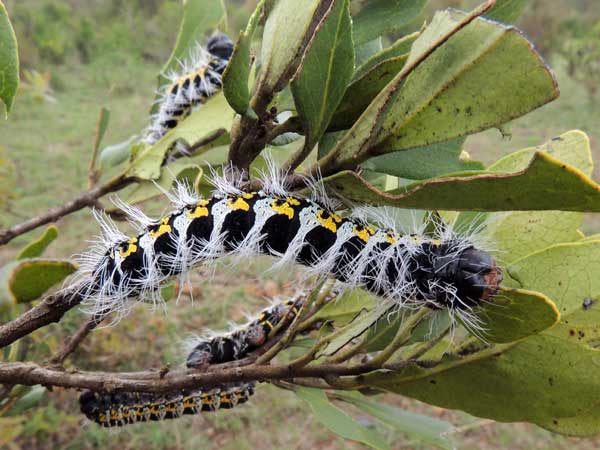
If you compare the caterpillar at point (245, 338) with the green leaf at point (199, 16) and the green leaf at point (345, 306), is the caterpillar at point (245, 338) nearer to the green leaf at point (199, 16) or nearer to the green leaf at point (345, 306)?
the green leaf at point (345, 306)

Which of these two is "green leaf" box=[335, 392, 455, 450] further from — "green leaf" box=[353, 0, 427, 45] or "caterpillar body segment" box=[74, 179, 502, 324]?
"green leaf" box=[353, 0, 427, 45]

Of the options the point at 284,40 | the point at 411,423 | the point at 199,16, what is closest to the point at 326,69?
the point at 284,40

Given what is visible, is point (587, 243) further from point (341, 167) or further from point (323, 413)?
point (323, 413)

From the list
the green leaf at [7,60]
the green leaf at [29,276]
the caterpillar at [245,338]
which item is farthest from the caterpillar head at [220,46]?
the green leaf at [29,276]

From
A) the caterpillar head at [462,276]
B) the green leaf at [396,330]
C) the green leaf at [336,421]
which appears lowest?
the green leaf at [336,421]

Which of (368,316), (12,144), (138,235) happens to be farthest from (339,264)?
(12,144)

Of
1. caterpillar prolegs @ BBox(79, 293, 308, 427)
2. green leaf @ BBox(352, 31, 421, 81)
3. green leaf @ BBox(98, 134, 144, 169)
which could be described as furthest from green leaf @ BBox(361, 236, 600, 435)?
green leaf @ BBox(98, 134, 144, 169)
